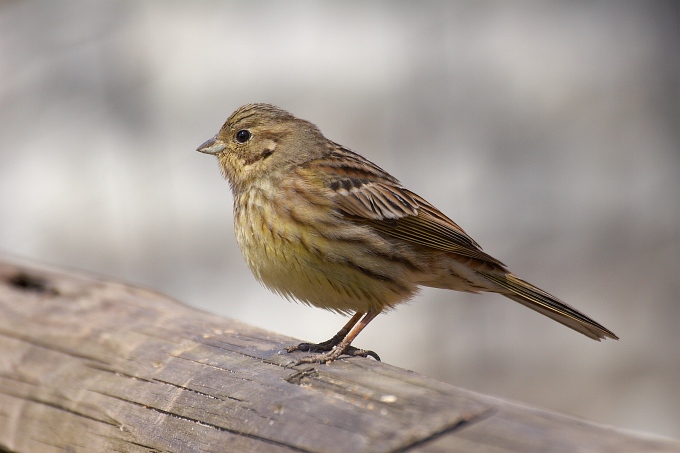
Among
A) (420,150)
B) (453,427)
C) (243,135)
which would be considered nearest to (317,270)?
(243,135)

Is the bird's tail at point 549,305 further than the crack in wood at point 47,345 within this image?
Yes

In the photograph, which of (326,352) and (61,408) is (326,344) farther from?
(61,408)

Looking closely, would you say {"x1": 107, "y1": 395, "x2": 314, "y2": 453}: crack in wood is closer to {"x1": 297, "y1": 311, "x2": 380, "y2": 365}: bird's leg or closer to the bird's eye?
{"x1": 297, "y1": 311, "x2": 380, "y2": 365}: bird's leg

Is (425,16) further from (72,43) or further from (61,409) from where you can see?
(61,409)

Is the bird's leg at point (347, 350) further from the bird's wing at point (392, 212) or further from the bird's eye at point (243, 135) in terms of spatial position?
the bird's eye at point (243, 135)

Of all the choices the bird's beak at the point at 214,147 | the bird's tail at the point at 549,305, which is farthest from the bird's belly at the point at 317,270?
the bird's beak at the point at 214,147

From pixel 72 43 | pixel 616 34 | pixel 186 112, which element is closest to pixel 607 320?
pixel 616 34

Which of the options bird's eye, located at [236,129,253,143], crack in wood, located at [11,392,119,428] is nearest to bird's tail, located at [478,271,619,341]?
bird's eye, located at [236,129,253,143]
